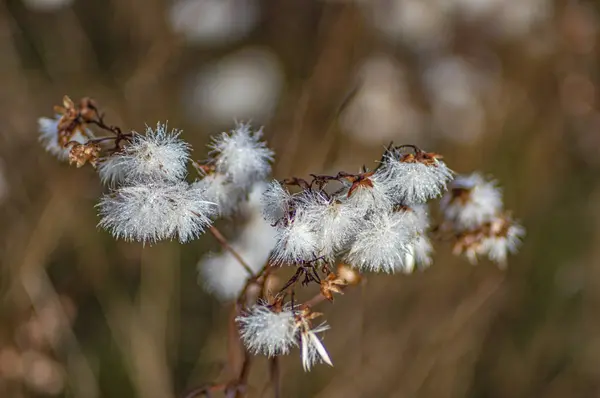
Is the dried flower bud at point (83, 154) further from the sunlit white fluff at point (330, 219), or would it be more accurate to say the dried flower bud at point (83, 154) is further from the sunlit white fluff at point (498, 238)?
the sunlit white fluff at point (498, 238)

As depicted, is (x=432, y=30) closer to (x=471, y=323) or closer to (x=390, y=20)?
(x=390, y=20)

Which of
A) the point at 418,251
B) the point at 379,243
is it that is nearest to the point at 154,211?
the point at 379,243

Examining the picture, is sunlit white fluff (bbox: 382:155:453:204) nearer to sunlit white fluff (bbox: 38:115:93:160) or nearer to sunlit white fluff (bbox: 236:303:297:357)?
sunlit white fluff (bbox: 236:303:297:357)

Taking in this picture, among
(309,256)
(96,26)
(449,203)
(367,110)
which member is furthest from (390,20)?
(309,256)

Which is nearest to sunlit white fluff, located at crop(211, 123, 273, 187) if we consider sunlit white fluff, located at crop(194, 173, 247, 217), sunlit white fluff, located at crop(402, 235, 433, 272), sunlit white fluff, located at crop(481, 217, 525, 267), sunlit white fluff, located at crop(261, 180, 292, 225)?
sunlit white fluff, located at crop(194, 173, 247, 217)

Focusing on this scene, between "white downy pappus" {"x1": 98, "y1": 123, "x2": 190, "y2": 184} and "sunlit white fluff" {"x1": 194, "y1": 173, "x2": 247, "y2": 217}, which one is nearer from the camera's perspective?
"white downy pappus" {"x1": 98, "y1": 123, "x2": 190, "y2": 184}

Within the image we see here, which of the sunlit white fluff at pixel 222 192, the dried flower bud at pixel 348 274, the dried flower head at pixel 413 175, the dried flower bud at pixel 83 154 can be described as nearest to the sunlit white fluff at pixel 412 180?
the dried flower head at pixel 413 175

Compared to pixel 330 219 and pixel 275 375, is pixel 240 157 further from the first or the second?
pixel 275 375
